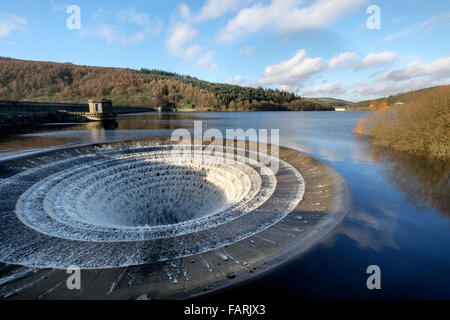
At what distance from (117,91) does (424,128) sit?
161341mm

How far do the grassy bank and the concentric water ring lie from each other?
16.3 m

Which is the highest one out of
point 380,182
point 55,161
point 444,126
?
point 444,126

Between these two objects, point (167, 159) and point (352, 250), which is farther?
point (167, 159)

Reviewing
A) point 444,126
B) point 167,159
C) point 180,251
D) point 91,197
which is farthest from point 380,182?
point 91,197

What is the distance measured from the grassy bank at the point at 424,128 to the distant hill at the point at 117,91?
4820 inches

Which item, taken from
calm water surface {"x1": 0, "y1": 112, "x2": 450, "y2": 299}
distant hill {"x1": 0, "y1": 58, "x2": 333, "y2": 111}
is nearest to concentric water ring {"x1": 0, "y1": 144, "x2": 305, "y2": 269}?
calm water surface {"x1": 0, "y1": 112, "x2": 450, "y2": 299}

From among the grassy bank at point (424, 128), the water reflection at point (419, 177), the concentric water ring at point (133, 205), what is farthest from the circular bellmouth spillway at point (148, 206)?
the grassy bank at point (424, 128)

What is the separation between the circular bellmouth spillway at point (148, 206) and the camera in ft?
23.4

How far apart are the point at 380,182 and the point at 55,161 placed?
2514 centimetres

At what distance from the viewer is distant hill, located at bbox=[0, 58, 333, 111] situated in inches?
4742

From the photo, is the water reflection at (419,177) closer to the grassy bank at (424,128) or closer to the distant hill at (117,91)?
the grassy bank at (424,128)

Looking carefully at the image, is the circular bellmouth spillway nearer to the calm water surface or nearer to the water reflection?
the calm water surface

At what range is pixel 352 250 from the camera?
7242 millimetres
